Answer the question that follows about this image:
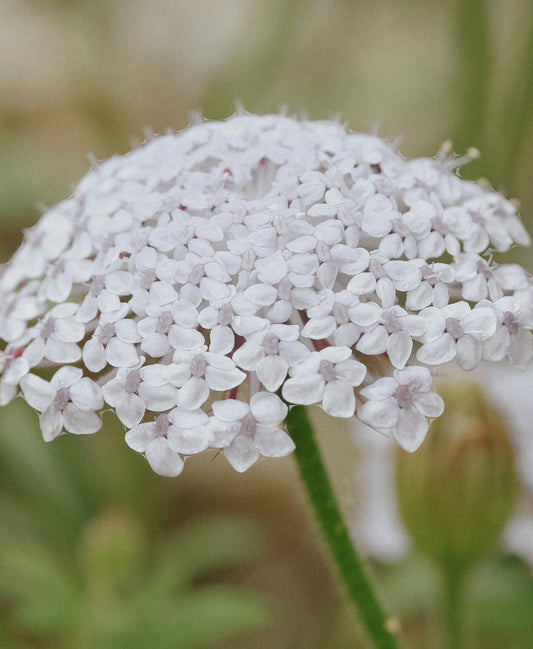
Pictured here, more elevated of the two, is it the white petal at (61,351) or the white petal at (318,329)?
the white petal at (61,351)

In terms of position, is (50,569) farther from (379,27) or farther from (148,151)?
(379,27)

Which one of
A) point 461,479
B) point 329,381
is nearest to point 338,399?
point 329,381

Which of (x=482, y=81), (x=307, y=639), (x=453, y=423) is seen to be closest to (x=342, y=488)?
(x=453, y=423)

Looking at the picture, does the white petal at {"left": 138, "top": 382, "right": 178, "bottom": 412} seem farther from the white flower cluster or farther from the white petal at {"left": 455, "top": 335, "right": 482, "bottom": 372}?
the white petal at {"left": 455, "top": 335, "right": 482, "bottom": 372}

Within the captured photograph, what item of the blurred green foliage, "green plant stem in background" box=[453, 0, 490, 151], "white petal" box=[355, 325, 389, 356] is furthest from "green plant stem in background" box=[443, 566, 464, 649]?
"green plant stem in background" box=[453, 0, 490, 151]

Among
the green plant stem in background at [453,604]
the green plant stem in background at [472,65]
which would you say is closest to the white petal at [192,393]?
the green plant stem in background at [453,604]

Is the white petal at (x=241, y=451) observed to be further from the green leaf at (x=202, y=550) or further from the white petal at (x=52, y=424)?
the green leaf at (x=202, y=550)

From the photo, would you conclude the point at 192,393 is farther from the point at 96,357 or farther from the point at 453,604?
the point at 453,604
